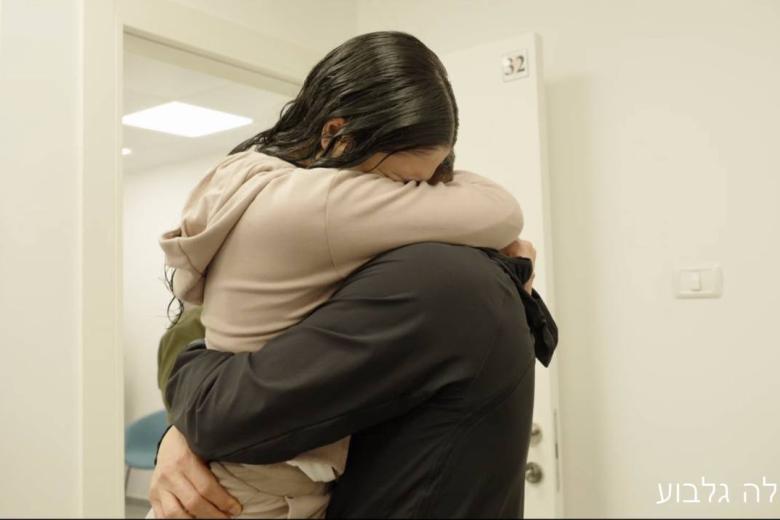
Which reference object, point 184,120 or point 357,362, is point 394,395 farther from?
point 184,120

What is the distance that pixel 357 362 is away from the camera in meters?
0.56

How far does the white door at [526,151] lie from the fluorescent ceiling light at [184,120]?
4.02ft

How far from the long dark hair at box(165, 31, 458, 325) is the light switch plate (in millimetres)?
1070

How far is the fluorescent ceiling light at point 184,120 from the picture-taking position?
2.57 meters

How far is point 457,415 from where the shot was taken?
59 cm

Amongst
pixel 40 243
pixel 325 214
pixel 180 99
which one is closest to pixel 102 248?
pixel 40 243

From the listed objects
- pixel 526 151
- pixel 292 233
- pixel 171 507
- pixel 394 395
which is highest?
pixel 526 151

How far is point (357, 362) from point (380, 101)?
270 millimetres

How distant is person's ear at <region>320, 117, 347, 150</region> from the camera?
69cm

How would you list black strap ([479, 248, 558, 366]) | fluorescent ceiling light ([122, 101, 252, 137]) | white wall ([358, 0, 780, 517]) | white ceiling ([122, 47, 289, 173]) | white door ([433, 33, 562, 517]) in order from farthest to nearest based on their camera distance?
1. fluorescent ceiling light ([122, 101, 252, 137])
2. white ceiling ([122, 47, 289, 173])
3. white door ([433, 33, 562, 517])
4. white wall ([358, 0, 780, 517])
5. black strap ([479, 248, 558, 366])

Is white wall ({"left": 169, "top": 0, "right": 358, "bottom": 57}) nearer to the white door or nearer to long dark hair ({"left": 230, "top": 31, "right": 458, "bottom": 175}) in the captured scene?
the white door

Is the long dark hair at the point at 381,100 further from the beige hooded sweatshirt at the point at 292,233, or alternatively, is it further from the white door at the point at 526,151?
the white door at the point at 526,151

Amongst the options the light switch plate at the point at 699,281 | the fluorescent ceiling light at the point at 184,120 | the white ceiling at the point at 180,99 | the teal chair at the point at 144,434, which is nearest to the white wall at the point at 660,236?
the light switch plate at the point at 699,281

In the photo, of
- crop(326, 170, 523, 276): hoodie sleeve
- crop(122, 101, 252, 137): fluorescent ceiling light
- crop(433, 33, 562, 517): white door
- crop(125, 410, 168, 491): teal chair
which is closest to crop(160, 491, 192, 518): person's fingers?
crop(326, 170, 523, 276): hoodie sleeve
